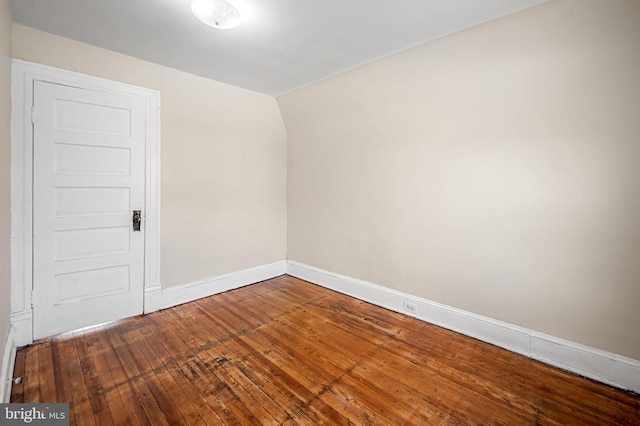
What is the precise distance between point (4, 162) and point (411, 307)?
3523 millimetres

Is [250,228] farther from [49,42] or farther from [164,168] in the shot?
[49,42]

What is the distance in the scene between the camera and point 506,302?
7.78 ft

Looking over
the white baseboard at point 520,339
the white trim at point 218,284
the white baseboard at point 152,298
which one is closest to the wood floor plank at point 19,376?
the white baseboard at point 152,298

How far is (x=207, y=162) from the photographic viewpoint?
3369 mm

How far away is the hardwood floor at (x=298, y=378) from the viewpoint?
5.51 ft

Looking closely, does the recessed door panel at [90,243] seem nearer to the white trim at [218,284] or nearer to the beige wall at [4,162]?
the beige wall at [4,162]

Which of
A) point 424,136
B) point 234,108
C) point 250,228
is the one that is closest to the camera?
point 424,136

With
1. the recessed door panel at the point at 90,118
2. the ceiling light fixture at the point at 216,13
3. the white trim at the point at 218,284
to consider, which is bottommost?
the white trim at the point at 218,284

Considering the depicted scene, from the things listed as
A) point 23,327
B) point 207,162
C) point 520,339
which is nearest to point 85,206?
point 23,327

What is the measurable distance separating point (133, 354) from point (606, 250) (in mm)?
3586

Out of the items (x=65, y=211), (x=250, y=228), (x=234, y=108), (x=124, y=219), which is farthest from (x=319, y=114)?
(x=65, y=211)

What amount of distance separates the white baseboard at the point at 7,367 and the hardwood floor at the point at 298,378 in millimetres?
65

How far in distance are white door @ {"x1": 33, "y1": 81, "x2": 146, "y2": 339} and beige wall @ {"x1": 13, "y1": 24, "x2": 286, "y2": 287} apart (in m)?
0.25

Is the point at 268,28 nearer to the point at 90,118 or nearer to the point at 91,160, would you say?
the point at 90,118
